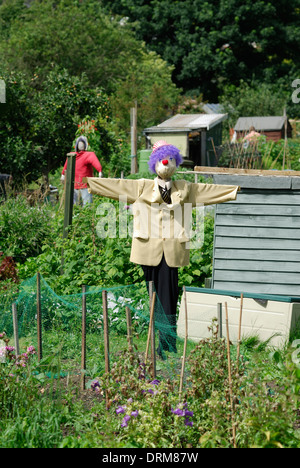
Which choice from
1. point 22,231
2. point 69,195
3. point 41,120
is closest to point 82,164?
point 22,231

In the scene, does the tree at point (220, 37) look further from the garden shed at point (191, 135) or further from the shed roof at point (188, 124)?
the garden shed at point (191, 135)

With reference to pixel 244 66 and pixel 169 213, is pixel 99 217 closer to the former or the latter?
pixel 169 213

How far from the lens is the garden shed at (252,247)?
5.64m

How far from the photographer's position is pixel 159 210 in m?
5.33

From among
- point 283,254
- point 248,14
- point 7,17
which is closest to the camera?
point 283,254

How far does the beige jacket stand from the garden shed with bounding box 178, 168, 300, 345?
528 millimetres

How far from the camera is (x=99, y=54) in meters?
22.8

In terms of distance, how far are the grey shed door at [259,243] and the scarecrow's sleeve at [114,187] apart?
0.96 meters

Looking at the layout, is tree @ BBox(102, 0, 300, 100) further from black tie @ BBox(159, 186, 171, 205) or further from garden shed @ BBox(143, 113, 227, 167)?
black tie @ BBox(159, 186, 171, 205)

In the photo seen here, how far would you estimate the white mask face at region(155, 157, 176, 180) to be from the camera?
207 inches

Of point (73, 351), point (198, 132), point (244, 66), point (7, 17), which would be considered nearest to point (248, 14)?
point (244, 66)

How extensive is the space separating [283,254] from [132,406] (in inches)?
104

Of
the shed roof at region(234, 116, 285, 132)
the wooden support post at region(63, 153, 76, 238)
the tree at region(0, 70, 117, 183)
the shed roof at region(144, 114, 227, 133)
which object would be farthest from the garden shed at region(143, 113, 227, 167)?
the shed roof at region(234, 116, 285, 132)

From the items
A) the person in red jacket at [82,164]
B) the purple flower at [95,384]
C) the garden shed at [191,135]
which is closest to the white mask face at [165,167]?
the purple flower at [95,384]
